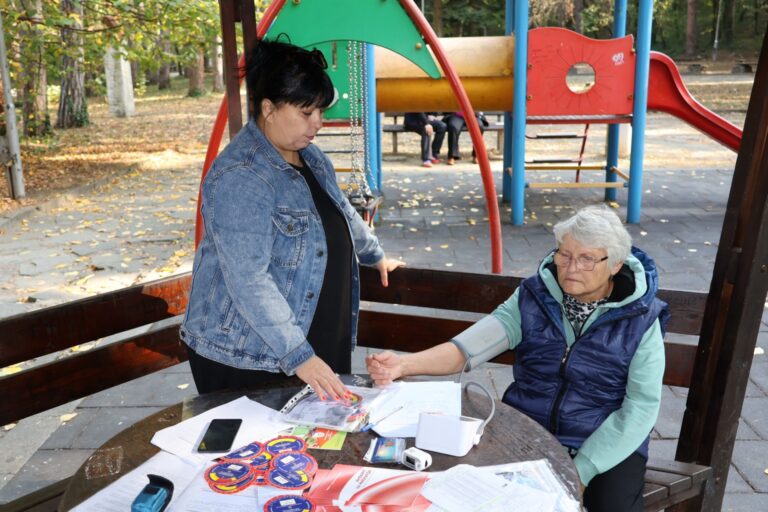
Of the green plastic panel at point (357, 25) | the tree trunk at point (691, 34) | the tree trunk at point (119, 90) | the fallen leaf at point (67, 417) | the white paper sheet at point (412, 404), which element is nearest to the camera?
the white paper sheet at point (412, 404)

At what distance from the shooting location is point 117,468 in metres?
1.89

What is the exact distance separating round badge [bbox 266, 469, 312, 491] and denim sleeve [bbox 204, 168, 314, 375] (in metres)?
0.36

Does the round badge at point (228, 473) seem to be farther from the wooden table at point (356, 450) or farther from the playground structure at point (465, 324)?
the playground structure at point (465, 324)

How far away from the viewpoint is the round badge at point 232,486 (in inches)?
68.8

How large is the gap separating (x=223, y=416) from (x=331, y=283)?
1.90ft

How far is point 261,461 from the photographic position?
6.15 feet

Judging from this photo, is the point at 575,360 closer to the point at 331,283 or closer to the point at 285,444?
the point at 331,283

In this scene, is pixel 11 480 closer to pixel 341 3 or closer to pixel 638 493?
pixel 638 493

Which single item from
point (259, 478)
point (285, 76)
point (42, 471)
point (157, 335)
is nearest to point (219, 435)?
point (259, 478)

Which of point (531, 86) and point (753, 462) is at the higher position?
point (531, 86)

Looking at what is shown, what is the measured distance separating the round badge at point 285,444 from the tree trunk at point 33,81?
923 cm

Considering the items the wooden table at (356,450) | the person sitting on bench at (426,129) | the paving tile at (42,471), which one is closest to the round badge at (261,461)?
the wooden table at (356,450)

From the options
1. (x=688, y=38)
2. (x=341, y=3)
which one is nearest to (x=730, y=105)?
(x=341, y=3)

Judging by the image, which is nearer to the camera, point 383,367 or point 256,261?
point 256,261
